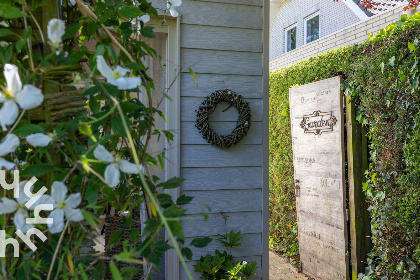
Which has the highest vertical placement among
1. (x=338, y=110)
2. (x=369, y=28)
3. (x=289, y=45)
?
(x=289, y=45)

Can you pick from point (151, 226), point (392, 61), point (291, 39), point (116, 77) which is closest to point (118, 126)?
point (116, 77)

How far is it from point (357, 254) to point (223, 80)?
1.94 meters

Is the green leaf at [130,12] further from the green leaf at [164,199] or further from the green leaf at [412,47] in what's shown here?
the green leaf at [412,47]

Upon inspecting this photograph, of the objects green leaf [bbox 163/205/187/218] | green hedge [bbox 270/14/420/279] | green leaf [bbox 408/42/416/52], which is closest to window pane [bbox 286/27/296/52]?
green hedge [bbox 270/14/420/279]

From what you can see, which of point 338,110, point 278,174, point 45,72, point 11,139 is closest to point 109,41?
point 45,72

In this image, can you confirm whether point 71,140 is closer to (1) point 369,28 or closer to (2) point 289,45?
(1) point 369,28

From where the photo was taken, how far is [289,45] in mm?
7465

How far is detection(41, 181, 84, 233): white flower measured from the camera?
1.62ft

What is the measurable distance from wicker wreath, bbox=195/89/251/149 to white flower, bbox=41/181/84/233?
73.0 inches

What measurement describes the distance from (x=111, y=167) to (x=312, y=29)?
273 inches

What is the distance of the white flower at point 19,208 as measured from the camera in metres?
0.49

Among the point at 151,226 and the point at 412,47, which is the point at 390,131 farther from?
the point at 151,226

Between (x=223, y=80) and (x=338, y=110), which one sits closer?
(x=223, y=80)

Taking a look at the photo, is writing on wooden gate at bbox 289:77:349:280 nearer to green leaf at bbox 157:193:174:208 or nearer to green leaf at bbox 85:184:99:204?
green leaf at bbox 157:193:174:208
